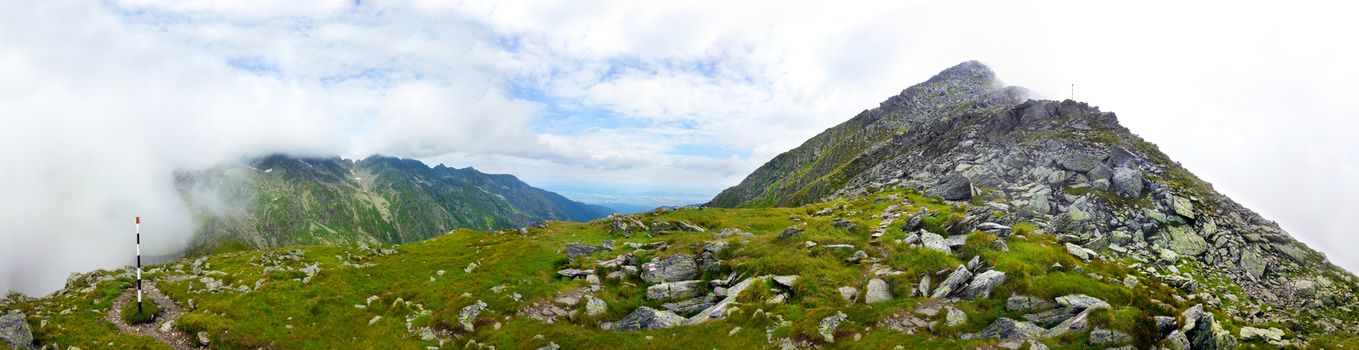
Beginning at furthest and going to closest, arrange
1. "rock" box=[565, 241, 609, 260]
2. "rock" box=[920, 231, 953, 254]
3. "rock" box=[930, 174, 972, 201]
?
"rock" box=[930, 174, 972, 201] → "rock" box=[565, 241, 609, 260] → "rock" box=[920, 231, 953, 254]

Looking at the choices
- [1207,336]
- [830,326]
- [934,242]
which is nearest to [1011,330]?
[1207,336]

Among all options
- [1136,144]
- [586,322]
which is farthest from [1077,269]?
[1136,144]

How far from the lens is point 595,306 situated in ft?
113

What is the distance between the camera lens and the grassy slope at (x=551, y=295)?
87.4 feet

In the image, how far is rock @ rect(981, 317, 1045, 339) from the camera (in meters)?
23.7

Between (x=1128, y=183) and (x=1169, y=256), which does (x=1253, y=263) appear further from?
(x=1128, y=183)

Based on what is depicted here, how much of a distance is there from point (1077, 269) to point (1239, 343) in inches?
260

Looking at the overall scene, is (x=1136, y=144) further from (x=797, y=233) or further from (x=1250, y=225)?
(x=797, y=233)

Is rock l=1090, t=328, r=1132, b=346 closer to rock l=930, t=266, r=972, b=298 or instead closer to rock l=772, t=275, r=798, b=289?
Answer: rock l=930, t=266, r=972, b=298

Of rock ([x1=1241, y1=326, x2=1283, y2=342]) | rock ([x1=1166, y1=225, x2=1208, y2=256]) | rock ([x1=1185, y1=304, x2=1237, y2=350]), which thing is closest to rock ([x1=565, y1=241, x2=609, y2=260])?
rock ([x1=1185, y1=304, x2=1237, y2=350])

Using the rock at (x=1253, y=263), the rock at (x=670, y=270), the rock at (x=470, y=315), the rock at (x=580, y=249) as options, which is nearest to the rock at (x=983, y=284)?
the rock at (x=670, y=270)

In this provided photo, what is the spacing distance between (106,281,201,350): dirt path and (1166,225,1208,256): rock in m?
64.1

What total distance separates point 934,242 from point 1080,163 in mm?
36386

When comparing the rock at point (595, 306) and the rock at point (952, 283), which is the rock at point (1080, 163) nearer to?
the rock at point (952, 283)
